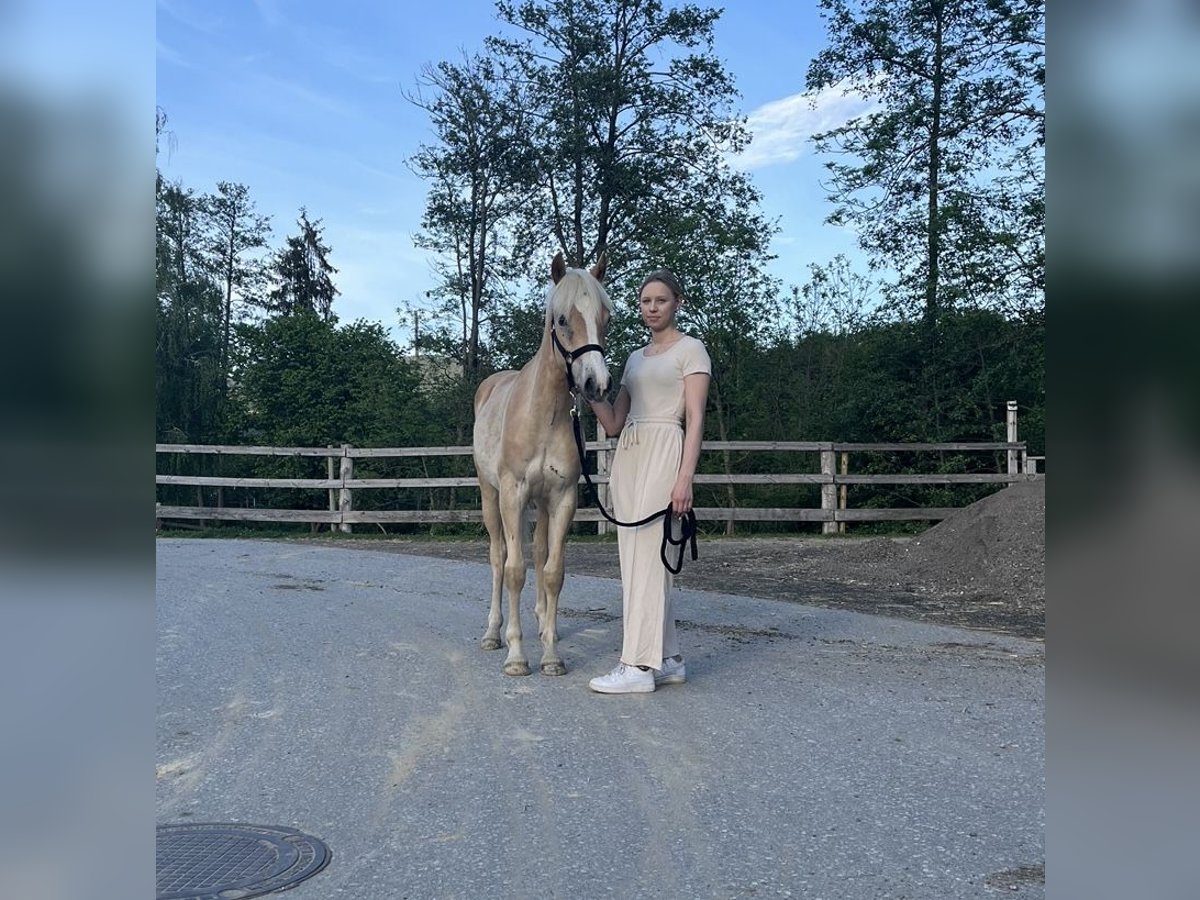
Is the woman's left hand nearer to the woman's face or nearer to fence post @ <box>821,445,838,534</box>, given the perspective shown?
the woman's face

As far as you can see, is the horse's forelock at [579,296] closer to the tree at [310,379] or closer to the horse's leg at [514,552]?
the horse's leg at [514,552]

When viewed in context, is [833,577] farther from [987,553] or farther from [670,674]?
[670,674]

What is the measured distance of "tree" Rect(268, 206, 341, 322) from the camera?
35469 mm

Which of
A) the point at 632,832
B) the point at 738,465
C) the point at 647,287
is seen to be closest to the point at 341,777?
the point at 632,832

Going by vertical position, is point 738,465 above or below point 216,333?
below

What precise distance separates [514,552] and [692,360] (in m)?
1.47

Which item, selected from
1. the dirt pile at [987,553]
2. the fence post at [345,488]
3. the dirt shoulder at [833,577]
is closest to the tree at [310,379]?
the fence post at [345,488]

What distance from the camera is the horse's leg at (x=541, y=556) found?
5.16 meters

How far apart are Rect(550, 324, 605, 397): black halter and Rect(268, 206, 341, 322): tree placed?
3270cm

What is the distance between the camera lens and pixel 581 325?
4316mm

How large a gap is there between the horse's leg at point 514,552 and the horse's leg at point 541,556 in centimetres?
14
